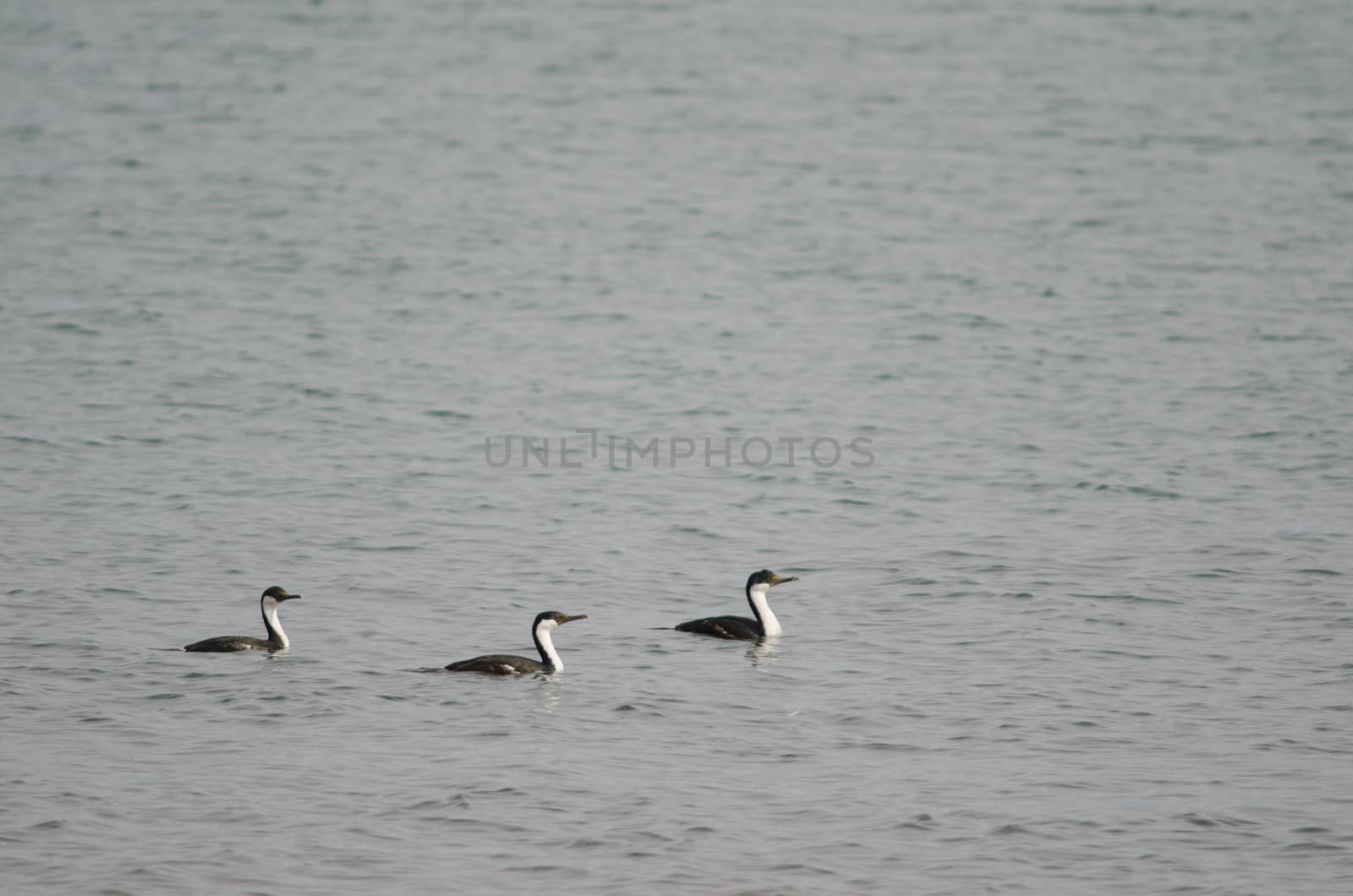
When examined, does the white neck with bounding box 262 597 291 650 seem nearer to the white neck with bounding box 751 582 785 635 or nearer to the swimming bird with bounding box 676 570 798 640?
the swimming bird with bounding box 676 570 798 640

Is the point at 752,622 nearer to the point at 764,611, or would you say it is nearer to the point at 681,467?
the point at 764,611

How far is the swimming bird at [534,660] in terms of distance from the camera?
15273 mm

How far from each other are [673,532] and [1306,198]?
82.9ft

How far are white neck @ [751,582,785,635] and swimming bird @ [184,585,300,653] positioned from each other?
4.79m

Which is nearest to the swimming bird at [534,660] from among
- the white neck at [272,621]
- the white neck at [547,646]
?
the white neck at [547,646]

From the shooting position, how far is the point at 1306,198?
130ft

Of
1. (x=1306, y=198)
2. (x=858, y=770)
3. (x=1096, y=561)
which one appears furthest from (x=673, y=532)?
(x=1306, y=198)

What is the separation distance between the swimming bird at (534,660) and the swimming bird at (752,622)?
152cm

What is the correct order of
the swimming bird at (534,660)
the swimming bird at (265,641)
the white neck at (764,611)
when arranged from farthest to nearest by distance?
the white neck at (764,611) → the swimming bird at (265,641) → the swimming bird at (534,660)

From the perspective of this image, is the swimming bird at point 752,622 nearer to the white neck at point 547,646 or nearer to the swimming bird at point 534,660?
the swimming bird at point 534,660

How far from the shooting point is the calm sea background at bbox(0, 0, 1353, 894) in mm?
12430

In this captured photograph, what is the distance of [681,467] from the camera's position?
24922 millimetres

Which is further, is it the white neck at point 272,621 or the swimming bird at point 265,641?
the white neck at point 272,621

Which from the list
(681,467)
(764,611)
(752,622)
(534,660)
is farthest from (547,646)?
(681,467)
